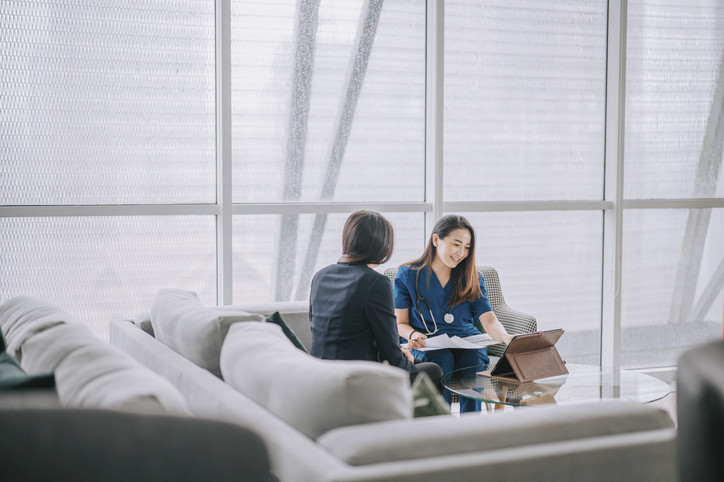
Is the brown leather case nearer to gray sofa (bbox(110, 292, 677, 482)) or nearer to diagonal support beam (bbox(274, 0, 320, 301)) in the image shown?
gray sofa (bbox(110, 292, 677, 482))

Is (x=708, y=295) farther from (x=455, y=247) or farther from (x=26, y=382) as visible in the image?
(x=26, y=382)

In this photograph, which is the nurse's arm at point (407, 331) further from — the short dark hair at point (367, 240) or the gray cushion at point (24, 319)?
the gray cushion at point (24, 319)

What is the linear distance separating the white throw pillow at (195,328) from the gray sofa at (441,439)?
34 cm

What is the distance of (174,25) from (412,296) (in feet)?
6.05

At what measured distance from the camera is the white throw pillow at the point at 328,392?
1501mm

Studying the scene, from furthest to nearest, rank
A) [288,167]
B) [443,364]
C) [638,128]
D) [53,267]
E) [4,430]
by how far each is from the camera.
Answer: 1. [638,128]
2. [288,167]
3. [53,267]
4. [443,364]
5. [4,430]

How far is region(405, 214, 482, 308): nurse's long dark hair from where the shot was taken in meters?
3.57

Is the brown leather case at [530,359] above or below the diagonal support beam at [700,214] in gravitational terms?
below

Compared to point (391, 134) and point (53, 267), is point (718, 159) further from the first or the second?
point (53, 267)

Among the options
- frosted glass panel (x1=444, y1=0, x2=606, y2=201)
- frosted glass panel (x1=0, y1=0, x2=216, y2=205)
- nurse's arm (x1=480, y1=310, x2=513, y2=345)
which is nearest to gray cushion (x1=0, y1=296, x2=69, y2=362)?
frosted glass panel (x1=0, y1=0, x2=216, y2=205)

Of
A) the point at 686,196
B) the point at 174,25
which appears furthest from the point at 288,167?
the point at 686,196

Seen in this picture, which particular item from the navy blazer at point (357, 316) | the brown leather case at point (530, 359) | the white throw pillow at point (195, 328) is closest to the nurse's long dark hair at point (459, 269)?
the brown leather case at point (530, 359)

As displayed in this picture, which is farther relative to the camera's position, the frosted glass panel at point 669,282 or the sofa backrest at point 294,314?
the frosted glass panel at point 669,282

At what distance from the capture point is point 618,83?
189 inches
